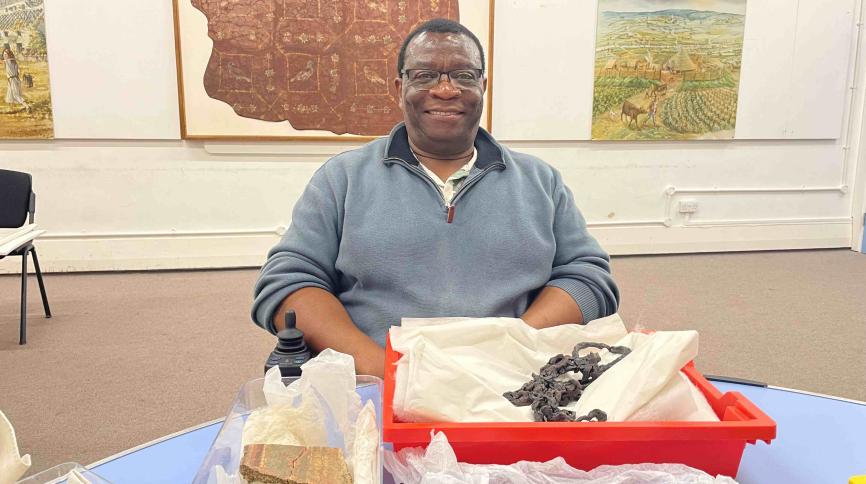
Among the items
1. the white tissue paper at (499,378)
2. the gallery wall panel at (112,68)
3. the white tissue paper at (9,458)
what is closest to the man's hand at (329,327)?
the white tissue paper at (499,378)

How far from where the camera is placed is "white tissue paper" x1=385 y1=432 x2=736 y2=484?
620 mm

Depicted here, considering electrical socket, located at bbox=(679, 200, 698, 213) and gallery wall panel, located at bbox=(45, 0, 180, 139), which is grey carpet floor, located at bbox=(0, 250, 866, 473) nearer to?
electrical socket, located at bbox=(679, 200, 698, 213)

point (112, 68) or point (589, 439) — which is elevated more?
point (112, 68)

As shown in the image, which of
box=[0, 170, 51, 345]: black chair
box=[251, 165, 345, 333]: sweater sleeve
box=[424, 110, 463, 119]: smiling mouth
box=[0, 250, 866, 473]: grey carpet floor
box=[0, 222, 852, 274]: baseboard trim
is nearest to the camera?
box=[251, 165, 345, 333]: sweater sleeve

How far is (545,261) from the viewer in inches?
55.7

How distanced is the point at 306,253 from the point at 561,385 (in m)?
0.68

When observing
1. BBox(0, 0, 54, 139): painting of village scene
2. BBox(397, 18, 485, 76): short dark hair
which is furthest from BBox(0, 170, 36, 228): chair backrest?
BBox(397, 18, 485, 76): short dark hair

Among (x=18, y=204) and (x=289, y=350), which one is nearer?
(x=289, y=350)

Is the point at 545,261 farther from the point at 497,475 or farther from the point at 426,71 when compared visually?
the point at 497,475

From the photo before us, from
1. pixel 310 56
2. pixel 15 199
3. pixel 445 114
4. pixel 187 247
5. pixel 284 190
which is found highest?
pixel 310 56

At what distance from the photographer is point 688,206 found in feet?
14.8

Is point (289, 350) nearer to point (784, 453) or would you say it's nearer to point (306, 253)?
point (306, 253)

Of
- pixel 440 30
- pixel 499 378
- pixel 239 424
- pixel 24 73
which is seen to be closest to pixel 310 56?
pixel 24 73

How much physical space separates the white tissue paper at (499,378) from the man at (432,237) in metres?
0.38
